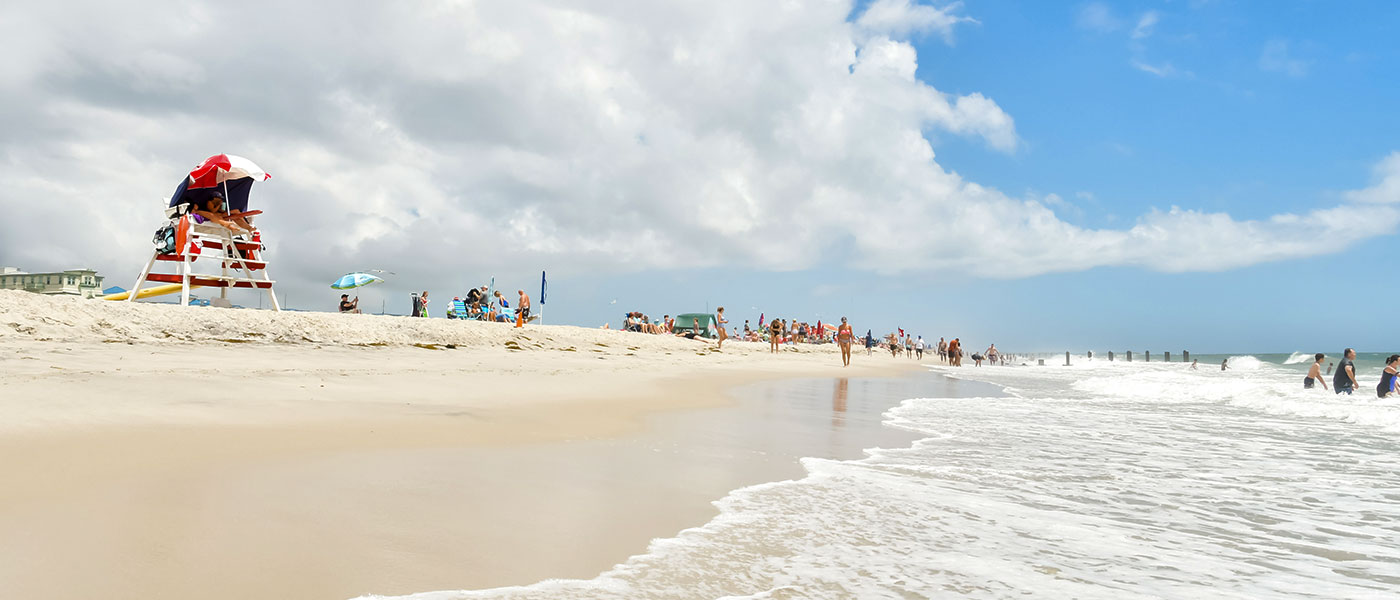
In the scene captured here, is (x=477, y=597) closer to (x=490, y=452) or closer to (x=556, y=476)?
(x=556, y=476)

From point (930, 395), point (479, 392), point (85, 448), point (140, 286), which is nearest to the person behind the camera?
point (85, 448)

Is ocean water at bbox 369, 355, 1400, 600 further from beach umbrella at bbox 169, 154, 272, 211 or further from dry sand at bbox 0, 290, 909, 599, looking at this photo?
beach umbrella at bbox 169, 154, 272, 211

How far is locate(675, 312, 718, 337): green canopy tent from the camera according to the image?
34062 mm

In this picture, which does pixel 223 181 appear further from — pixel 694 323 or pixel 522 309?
pixel 694 323

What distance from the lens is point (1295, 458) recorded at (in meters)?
5.80

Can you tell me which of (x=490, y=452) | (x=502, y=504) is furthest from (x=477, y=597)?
(x=490, y=452)

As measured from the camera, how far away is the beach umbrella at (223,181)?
46.7ft

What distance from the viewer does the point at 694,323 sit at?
34531 millimetres

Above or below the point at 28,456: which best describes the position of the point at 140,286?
above

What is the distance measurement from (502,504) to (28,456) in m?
2.21

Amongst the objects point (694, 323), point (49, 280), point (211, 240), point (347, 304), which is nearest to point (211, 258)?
point (211, 240)

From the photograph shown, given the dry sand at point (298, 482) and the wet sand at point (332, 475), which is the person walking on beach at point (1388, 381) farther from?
the dry sand at point (298, 482)

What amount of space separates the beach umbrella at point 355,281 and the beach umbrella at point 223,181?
736 centimetres

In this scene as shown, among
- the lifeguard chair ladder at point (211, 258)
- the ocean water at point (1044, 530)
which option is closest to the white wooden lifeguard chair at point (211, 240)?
Answer: the lifeguard chair ladder at point (211, 258)
